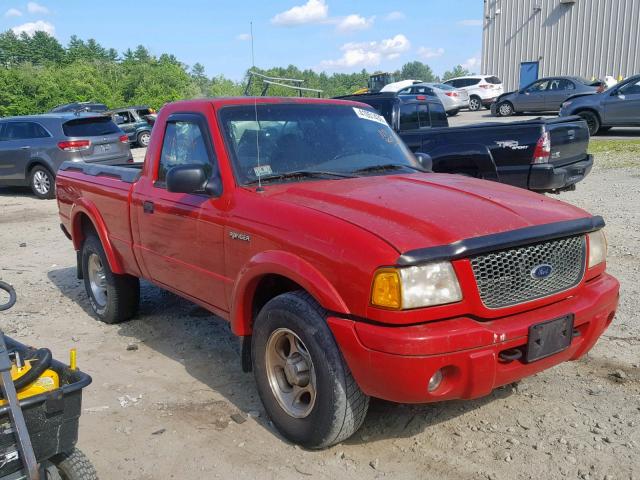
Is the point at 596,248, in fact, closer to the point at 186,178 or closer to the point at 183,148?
the point at 186,178

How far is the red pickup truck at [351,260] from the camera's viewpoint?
2.85 m

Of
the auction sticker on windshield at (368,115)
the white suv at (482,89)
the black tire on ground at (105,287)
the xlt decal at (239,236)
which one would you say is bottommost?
the black tire on ground at (105,287)

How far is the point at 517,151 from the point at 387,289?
5.32m

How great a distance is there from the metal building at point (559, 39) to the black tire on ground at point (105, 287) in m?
33.1

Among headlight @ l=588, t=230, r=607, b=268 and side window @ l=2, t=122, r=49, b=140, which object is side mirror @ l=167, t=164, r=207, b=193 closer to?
headlight @ l=588, t=230, r=607, b=268

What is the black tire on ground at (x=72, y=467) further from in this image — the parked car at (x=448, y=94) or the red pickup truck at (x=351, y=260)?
the parked car at (x=448, y=94)

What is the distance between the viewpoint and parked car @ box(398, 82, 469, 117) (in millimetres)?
28906

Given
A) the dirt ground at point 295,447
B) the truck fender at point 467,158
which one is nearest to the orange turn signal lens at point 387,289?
the dirt ground at point 295,447

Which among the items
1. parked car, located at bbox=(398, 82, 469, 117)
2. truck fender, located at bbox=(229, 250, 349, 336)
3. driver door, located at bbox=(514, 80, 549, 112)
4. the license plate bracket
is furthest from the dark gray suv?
parked car, located at bbox=(398, 82, 469, 117)

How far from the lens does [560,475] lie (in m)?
3.06

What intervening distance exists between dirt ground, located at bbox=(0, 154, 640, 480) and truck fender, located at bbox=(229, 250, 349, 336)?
658mm

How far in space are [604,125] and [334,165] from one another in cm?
1601

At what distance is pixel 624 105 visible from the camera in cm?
1702

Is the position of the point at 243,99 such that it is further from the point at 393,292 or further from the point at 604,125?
the point at 604,125
